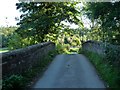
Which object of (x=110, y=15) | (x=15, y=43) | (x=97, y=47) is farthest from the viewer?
(x=15, y=43)

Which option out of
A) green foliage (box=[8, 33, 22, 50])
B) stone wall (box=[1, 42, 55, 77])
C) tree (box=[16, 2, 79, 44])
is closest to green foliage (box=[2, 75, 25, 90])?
stone wall (box=[1, 42, 55, 77])

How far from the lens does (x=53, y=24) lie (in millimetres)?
31781

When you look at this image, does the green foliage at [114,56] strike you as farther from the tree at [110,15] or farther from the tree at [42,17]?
the tree at [42,17]

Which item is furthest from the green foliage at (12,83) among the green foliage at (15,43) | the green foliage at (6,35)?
the green foliage at (6,35)

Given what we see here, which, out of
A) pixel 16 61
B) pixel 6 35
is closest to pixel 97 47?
pixel 16 61

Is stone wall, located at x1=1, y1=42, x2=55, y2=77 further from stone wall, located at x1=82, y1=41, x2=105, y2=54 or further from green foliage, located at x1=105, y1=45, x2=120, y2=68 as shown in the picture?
stone wall, located at x1=82, y1=41, x2=105, y2=54

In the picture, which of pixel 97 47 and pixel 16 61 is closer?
pixel 16 61

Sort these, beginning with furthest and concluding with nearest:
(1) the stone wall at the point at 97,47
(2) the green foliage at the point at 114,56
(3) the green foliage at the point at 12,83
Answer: (1) the stone wall at the point at 97,47 → (2) the green foliage at the point at 114,56 → (3) the green foliage at the point at 12,83

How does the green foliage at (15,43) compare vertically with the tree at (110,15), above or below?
below

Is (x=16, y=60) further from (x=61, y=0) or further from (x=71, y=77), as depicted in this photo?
(x=61, y=0)

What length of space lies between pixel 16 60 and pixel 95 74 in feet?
12.6

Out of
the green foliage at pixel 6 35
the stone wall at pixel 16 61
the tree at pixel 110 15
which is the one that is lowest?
the green foliage at pixel 6 35

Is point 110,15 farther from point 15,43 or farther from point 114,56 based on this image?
point 15,43

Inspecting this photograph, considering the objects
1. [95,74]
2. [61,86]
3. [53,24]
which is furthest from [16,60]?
[53,24]
